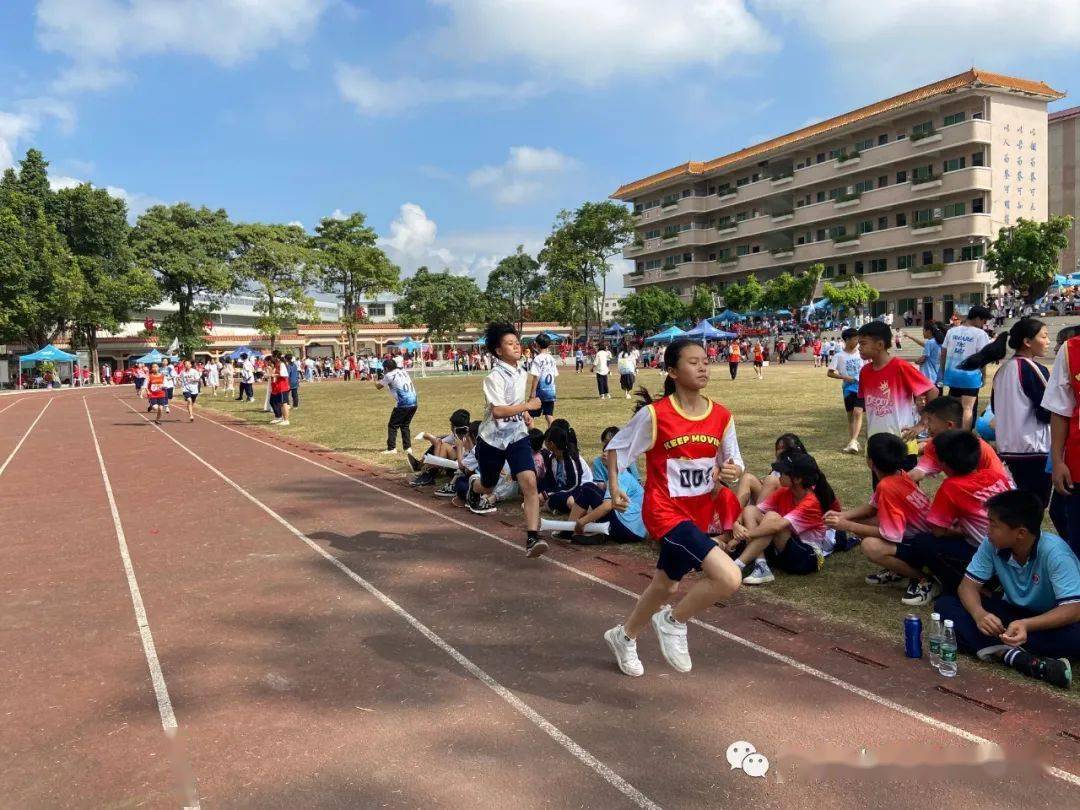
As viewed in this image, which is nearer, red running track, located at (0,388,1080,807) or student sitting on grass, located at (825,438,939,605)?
red running track, located at (0,388,1080,807)

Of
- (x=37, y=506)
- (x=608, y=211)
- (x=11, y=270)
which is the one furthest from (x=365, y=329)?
(x=37, y=506)

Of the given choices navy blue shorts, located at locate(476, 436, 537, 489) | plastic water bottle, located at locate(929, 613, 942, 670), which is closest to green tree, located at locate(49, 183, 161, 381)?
navy blue shorts, located at locate(476, 436, 537, 489)

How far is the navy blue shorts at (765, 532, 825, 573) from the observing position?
224 inches

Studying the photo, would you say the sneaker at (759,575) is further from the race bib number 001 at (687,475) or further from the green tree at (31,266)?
the green tree at (31,266)

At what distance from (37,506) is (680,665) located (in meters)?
8.84

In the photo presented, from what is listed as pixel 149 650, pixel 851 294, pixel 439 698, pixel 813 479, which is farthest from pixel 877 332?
pixel 851 294

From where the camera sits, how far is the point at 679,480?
13.1 feet

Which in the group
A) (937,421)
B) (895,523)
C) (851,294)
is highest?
(851,294)

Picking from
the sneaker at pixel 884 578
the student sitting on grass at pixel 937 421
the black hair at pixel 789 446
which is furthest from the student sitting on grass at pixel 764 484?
the student sitting on grass at pixel 937 421

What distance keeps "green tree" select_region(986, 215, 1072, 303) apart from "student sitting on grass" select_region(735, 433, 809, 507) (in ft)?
129

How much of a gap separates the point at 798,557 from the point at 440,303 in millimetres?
68152

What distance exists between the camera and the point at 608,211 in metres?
60.8

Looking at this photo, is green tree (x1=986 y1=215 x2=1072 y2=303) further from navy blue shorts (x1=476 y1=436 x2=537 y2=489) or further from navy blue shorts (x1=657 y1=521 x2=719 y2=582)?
navy blue shorts (x1=657 y1=521 x2=719 y2=582)

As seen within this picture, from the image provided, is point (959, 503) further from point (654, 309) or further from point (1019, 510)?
point (654, 309)
